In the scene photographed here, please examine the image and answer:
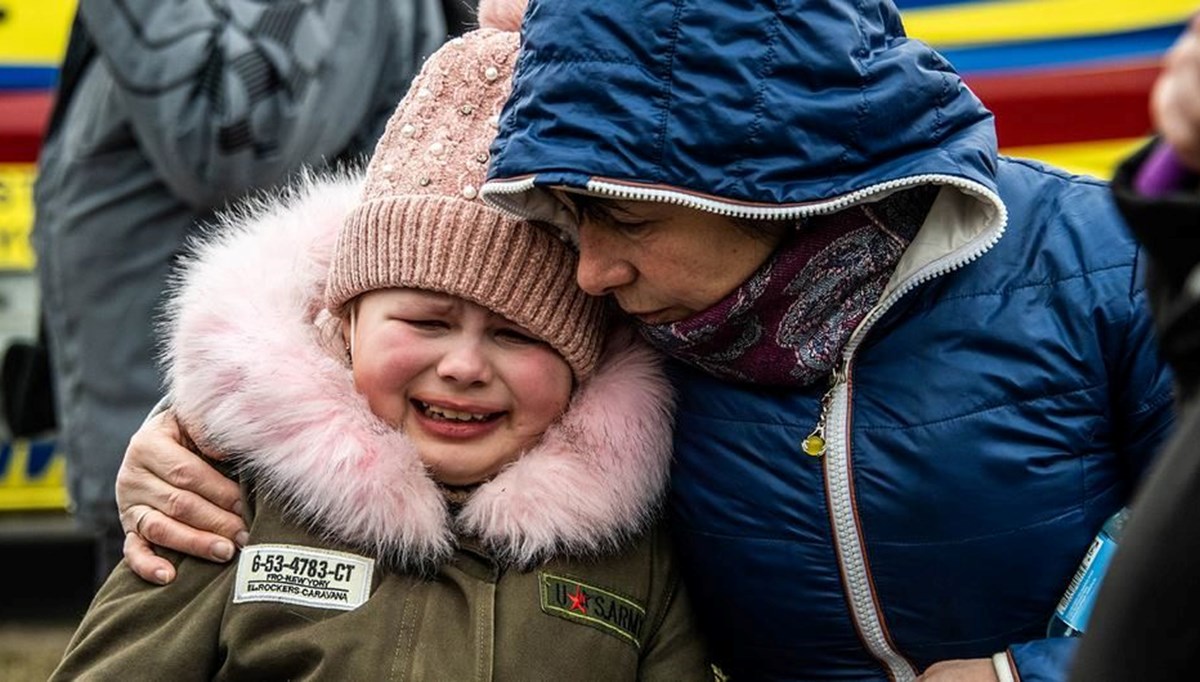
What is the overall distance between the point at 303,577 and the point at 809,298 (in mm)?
750

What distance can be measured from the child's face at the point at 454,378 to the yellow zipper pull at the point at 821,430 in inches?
14.5

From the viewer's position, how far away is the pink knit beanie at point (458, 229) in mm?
2271

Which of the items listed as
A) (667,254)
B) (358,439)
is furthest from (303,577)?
(667,254)

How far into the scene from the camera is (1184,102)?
1166 millimetres

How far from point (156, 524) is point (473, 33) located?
80cm

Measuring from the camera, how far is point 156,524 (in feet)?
7.74

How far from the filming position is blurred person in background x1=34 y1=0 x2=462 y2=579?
132 inches

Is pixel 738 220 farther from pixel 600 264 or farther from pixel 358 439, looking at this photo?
pixel 358 439

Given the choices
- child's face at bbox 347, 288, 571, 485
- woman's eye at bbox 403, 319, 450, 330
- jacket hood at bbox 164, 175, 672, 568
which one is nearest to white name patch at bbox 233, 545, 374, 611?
jacket hood at bbox 164, 175, 672, 568

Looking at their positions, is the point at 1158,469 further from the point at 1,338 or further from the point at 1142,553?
the point at 1,338

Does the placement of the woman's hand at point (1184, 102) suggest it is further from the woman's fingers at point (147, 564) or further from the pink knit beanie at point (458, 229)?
the woman's fingers at point (147, 564)

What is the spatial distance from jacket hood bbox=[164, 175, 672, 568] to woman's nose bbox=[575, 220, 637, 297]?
0.83 ft

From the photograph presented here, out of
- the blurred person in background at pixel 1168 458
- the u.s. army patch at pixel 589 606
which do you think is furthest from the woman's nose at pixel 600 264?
the blurred person in background at pixel 1168 458

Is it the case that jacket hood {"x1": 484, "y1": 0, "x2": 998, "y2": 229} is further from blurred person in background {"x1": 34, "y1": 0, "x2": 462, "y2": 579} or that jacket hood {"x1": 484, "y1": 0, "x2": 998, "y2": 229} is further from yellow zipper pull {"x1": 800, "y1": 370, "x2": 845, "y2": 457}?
blurred person in background {"x1": 34, "y1": 0, "x2": 462, "y2": 579}
